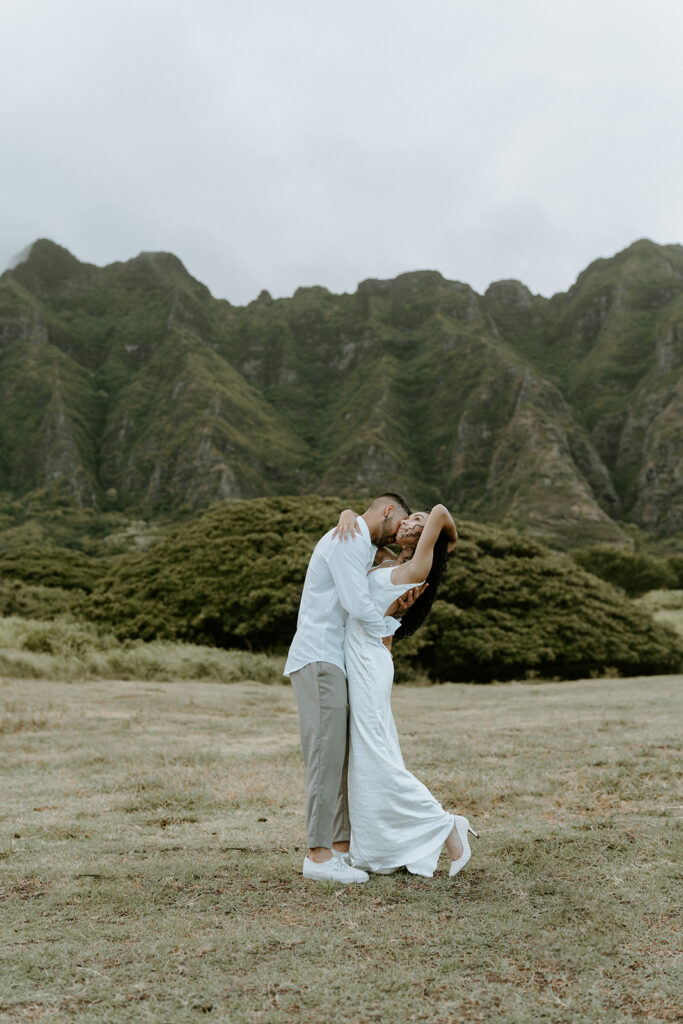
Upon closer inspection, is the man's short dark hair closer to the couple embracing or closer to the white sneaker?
the couple embracing

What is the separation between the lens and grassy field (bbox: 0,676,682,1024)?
2863 mm

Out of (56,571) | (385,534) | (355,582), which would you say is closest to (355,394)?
(56,571)

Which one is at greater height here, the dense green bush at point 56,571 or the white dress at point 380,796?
the dense green bush at point 56,571

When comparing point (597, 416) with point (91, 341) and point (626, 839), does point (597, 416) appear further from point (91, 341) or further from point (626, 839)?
point (626, 839)

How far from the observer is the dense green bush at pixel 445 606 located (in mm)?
17344

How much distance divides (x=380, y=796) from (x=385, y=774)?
0.12m

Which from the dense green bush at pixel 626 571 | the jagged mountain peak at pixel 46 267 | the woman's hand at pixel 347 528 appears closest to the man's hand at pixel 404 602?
the woman's hand at pixel 347 528

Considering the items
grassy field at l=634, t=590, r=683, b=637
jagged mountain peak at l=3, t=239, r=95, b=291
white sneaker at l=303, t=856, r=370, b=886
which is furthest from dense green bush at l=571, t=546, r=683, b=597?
jagged mountain peak at l=3, t=239, r=95, b=291

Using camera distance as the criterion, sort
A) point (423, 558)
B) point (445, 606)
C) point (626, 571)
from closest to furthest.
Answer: point (423, 558)
point (445, 606)
point (626, 571)

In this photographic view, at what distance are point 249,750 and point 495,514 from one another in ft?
246

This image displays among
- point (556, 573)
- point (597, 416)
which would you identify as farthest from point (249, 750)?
point (597, 416)

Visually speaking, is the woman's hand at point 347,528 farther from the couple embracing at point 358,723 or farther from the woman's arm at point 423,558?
the woman's arm at point 423,558

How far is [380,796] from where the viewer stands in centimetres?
422

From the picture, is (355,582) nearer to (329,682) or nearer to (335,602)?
(335,602)
